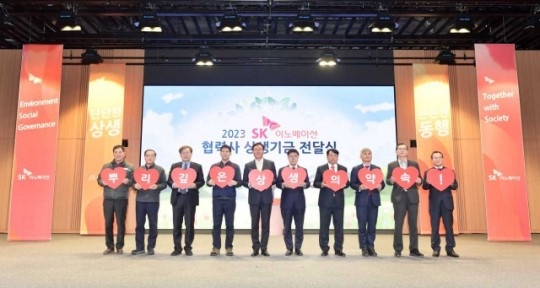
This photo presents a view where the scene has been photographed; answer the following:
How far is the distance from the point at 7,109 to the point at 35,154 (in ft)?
10.4

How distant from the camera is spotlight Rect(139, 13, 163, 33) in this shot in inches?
294

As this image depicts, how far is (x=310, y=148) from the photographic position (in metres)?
9.58

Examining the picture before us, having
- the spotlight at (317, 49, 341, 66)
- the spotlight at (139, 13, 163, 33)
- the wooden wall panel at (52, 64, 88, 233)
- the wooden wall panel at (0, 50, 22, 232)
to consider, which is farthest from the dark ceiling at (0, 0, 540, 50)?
the wooden wall panel at (52, 64, 88, 233)

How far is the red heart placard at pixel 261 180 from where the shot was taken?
19.0ft

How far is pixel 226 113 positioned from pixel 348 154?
2831 millimetres

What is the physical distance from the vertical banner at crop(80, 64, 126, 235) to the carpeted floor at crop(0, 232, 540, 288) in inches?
116

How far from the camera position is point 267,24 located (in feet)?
28.9

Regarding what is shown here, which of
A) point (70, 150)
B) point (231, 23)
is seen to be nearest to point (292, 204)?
point (231, 23)

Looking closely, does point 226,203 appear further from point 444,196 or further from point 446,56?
point 446,56

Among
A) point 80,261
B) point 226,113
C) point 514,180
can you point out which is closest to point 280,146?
point 226,113

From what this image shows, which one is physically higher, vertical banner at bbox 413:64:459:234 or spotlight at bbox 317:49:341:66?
spotlight at bbox 317:49:341:66

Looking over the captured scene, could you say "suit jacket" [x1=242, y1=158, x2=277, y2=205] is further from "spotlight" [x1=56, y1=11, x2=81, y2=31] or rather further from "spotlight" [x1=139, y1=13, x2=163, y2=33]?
"spotlight" [x1=56, y1=11, x2=81, y2=31]

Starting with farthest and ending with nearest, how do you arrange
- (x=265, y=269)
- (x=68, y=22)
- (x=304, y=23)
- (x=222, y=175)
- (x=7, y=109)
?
(x=7, y=109) → (x=304, y=23) → (x=68, y=22) → (x=222, y=175) → (x=265, y=269)

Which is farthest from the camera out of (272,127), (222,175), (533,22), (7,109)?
(7,109)
